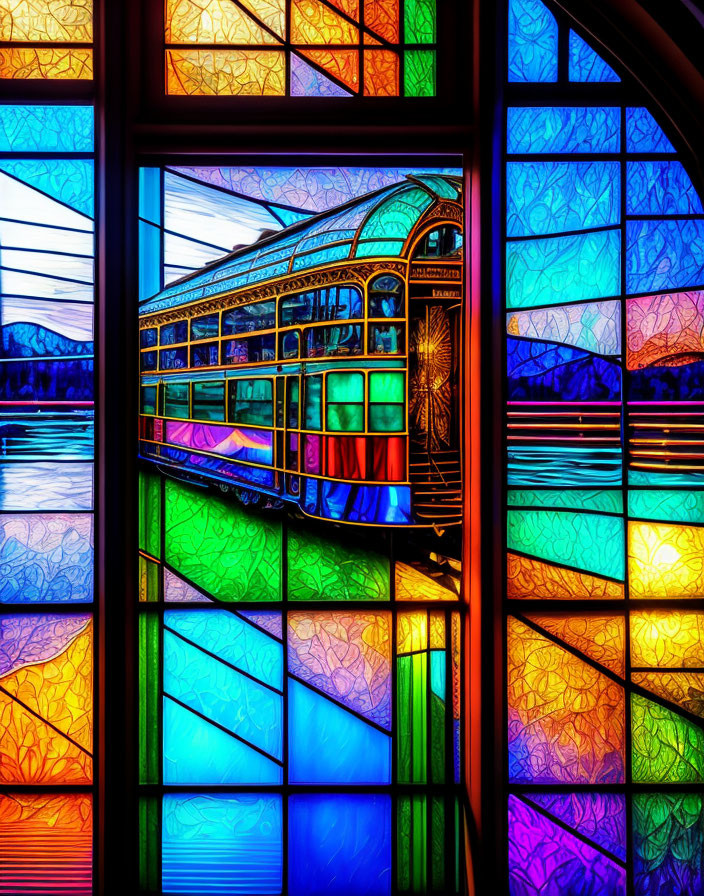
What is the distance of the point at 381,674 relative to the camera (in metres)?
1.63

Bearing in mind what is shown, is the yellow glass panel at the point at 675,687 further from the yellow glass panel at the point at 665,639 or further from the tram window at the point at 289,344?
the tram window at the point at 289,344

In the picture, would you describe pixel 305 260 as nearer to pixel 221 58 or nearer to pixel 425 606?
pixel 221 58

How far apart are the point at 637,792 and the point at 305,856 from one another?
103cm

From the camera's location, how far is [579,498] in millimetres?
1615

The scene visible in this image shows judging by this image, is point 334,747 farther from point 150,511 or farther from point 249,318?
point 249,318

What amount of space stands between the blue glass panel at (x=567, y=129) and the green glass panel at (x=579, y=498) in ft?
3.46

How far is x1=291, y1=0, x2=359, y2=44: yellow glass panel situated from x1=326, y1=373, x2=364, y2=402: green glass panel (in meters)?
1.06

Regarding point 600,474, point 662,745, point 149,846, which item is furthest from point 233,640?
point 662,745

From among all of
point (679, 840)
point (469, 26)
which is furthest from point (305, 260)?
point (679, 840)

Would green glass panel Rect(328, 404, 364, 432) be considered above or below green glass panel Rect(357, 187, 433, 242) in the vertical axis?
below

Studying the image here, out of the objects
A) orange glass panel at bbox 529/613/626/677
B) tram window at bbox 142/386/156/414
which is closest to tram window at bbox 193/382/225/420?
A: tram window at bbox 142/386/156/414

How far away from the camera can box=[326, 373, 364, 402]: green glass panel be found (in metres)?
1.57

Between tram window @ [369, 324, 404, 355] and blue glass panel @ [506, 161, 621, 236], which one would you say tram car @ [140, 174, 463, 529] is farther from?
blue glass panel @ [506, 161, 621, 236]

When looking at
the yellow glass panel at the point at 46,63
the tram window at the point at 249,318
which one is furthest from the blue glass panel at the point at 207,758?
the yellow glass panel at the point at 46,63
